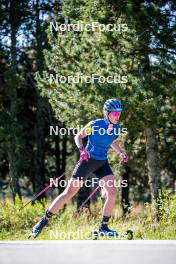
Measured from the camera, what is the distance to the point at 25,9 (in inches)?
803

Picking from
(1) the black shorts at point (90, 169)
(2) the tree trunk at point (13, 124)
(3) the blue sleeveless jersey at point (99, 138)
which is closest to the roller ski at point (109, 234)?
(1) the black shorts at point (90, 169)

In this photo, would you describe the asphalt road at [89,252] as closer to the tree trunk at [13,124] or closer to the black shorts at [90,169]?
the black shorts at [90,169]

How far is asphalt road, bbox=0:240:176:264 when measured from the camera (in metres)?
5.51

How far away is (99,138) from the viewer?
7461 mm

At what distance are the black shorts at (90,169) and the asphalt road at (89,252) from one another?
1.67 m

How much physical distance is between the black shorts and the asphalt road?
167 centimetres

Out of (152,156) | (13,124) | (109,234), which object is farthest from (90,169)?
(13,124)

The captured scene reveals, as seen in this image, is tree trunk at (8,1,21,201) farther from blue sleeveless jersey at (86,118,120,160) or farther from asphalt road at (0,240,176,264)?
asphalt road at (0,240,176,264)

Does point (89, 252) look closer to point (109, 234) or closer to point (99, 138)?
point (109, 234)

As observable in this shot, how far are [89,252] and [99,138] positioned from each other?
2.16 m

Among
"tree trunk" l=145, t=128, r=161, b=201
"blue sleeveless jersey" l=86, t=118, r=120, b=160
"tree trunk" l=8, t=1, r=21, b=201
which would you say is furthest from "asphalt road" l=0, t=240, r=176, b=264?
"tree trunk" l=8, t=1, r=21, b=201

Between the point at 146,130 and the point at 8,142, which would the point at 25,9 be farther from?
the point at 146,130

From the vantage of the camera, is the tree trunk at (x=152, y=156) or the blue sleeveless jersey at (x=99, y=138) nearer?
the blue sleeveless jersey at (x=99, y=138)

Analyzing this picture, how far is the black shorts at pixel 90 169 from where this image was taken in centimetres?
736
